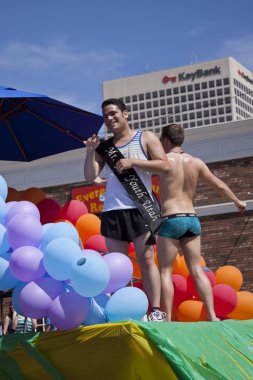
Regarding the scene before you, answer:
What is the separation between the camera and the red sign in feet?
51.9

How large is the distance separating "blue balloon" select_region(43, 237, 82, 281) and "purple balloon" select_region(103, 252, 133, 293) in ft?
0.75

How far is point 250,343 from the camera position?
18.1 feet

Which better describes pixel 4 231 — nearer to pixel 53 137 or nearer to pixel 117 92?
pixel 53 137

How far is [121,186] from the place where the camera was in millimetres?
5406

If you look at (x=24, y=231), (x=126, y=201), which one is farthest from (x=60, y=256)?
(x=126, y=201)

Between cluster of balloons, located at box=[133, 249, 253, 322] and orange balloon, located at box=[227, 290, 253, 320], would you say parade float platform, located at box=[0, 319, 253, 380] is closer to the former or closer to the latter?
cluster of balloons, located at box=[133, 249, 253, 322]

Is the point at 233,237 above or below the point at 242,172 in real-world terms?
below

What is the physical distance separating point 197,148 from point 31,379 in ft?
36.4

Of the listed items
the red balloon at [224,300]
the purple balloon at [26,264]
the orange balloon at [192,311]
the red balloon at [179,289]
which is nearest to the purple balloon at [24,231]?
the purple balloon at [26,264]

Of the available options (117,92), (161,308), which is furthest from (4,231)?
(117,92)

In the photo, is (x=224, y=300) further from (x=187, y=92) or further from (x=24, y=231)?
(x=187, y=92)

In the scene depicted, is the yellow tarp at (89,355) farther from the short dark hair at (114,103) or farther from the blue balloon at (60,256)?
the short dark hair at (114,103)

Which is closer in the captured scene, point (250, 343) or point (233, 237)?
point (250, 343)

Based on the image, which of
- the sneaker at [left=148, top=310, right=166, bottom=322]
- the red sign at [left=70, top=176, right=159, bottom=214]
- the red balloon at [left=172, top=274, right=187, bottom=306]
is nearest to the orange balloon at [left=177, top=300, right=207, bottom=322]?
the red balloon at [left=172, top=274, right=187, bottom=306]
